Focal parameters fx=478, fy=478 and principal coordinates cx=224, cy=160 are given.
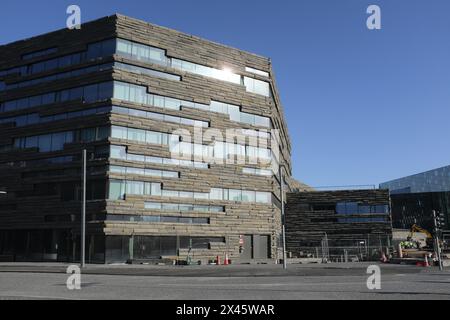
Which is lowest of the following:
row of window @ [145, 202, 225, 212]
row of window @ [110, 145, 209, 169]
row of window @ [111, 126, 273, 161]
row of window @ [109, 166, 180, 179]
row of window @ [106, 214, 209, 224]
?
row of window @ [106, 214, 209, 224]

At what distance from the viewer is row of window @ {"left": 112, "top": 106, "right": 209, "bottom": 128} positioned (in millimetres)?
44531

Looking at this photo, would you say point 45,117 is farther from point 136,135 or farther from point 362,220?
point 362,220

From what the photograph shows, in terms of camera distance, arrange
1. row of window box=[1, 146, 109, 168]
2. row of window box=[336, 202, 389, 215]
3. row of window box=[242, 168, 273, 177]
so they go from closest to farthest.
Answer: row of window box=[1, 146, 109, 168]
row of window box=[242, 168, 273, 177]
row of window box=[336, 202, 389, 215]

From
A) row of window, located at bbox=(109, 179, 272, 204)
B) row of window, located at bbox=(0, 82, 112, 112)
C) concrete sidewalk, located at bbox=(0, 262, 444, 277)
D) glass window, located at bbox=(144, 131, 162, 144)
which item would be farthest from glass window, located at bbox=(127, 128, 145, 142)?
concrete sidewalk, located at bbox=(0, 262, 444, 277)

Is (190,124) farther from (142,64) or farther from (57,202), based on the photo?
(57,202)

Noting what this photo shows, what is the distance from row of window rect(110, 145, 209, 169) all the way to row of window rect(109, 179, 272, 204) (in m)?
2.12

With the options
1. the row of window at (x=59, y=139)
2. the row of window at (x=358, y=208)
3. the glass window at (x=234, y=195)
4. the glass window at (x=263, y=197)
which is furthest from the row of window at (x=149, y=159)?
the row of window at (x=358, y=208)

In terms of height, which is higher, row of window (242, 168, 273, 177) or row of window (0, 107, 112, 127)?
row of window (0, 107, 112, 127)

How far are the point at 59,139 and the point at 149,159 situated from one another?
29.5ft

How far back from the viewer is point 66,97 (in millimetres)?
46625

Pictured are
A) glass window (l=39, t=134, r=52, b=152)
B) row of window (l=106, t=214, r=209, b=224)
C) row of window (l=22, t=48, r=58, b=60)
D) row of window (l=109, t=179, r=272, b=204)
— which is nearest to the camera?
row of window (l=106, t=214, r=209, b=224)

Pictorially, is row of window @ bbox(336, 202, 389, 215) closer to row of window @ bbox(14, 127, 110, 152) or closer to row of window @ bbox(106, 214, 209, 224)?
row of window @ bbox(106, 214, 209, 224)
